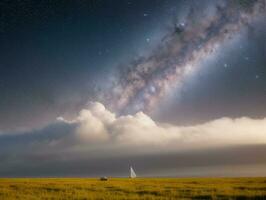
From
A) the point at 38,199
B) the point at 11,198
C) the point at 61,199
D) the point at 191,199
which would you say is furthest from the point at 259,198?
the point at 11,198

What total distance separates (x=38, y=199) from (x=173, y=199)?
10.4 m

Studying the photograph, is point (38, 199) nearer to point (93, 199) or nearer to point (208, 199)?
point (93, 199)

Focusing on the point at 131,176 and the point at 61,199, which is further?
the point at 131,176

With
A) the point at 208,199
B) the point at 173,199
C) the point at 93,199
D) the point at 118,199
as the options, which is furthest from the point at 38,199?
the point at 208,199

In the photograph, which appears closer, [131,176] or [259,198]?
[259,198]

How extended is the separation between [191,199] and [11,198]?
1402 centimetres

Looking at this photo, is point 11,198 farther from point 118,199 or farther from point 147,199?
point 147,199

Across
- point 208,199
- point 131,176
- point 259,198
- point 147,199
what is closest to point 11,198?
point 147,199

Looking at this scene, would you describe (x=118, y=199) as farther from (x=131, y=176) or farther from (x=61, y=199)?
(x=131, y=176)

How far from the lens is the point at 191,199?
2998 centimetres

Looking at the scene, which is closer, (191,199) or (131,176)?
(191,199)

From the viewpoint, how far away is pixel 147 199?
29766mm

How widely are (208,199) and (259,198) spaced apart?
12.8 feet

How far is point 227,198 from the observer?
1195 inches
